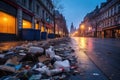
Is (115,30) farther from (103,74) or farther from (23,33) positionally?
(103,74)

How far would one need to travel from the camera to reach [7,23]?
1744 centimetres

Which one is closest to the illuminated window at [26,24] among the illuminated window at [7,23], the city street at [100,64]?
the illuminated window at [7,23]

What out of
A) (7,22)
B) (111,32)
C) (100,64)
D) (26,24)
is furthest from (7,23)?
(111,32)

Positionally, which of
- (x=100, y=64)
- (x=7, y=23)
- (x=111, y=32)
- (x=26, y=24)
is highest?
(x=26, y=24)

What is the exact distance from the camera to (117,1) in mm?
52000

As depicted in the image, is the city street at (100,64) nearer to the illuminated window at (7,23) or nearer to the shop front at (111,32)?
the illuminated window at (7,23)

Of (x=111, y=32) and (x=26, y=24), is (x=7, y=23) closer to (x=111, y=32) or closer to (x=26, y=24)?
(x=26, y=24)

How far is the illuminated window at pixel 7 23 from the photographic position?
53.1ft

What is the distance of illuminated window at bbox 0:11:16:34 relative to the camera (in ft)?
53.1

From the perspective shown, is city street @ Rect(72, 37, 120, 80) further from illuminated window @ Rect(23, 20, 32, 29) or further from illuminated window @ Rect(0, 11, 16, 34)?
illuminated window @ Rect(23, 20, 32, 29)

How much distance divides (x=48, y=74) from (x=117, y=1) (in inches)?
2083

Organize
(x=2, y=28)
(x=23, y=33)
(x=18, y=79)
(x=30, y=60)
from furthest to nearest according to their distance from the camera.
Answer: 1. (x=23, y=33)
2. (x=2, y=28)
3. (x=30, y=60)
4. (x=18, y=79)

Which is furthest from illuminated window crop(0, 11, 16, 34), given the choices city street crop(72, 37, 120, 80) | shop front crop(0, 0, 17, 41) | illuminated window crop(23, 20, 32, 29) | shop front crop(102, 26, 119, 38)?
shop front crop(102, 26, 119, 38)

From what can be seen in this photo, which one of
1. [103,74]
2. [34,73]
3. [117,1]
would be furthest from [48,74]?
[117,1]
